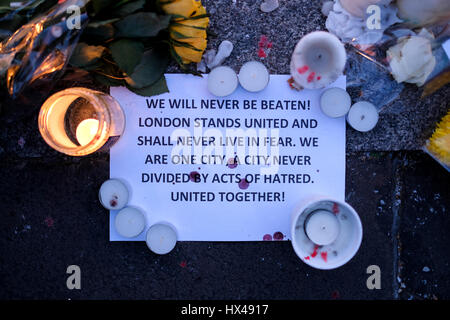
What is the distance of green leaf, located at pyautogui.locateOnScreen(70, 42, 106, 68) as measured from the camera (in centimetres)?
57

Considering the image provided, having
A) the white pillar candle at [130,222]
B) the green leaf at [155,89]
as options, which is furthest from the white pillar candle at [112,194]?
the green leaf at [155,89]

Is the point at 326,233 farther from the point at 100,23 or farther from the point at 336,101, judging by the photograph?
the point at 100,23

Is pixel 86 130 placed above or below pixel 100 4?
below

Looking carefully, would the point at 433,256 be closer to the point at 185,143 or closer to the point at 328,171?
the point at 328,171

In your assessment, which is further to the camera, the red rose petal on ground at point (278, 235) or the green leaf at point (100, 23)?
the red rose petal on ground at point (278, 235)

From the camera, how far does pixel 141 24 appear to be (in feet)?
1.84

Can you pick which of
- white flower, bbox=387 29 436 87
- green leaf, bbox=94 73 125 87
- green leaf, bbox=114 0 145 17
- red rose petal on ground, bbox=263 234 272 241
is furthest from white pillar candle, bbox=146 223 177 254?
white flower, bbox=387 29 436 87

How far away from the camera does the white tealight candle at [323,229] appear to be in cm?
62

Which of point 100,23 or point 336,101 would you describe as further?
point 336,101

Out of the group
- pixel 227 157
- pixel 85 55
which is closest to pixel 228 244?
pixel 227 157

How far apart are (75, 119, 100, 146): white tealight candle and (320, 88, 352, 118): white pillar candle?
0.46 m

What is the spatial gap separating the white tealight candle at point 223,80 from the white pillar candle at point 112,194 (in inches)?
11.0

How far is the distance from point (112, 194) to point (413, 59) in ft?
2.16

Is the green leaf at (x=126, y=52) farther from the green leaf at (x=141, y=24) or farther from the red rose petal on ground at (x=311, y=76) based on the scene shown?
the red rose petal on ground at (x=311, y=76)
